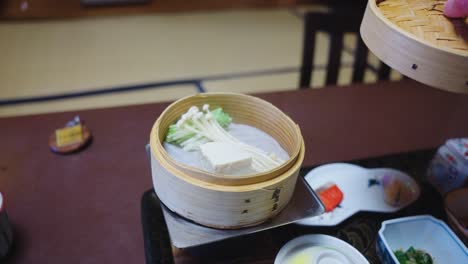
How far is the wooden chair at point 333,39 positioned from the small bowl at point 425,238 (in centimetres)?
90

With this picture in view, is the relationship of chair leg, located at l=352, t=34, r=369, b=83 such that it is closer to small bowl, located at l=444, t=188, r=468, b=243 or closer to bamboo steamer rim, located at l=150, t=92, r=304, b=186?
small bowl, located at l=444, t=188, r=468, b=243

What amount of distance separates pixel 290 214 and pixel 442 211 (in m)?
0.47

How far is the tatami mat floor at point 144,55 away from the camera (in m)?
3.01

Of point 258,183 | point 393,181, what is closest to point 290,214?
point 258,183

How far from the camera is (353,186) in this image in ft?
3.47

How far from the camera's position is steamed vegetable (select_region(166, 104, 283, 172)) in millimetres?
862

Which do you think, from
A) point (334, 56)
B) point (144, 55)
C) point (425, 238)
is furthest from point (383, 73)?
point (144, 55)

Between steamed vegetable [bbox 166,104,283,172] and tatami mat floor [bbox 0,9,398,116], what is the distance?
184cm

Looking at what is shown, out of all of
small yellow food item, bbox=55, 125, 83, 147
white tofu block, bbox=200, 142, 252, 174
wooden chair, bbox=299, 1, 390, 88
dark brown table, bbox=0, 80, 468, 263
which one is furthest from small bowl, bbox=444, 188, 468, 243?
small yellow food item, bbox=55, 125, 83, 147

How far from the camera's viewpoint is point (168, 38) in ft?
12.6

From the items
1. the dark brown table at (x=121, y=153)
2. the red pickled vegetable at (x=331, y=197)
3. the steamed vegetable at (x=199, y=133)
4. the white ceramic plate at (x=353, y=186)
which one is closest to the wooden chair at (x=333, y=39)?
the dark brown table at (x=121, y=153)

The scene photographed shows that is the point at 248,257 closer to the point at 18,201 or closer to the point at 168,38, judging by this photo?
the point at 18,201

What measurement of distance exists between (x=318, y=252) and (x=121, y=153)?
667 millimetres

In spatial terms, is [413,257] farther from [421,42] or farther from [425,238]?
[421,42]
